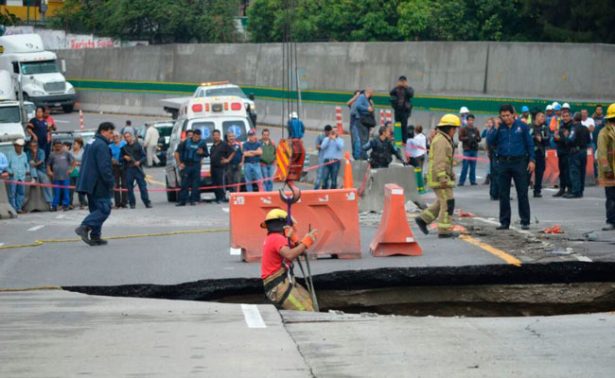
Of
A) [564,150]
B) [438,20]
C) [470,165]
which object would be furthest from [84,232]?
[438,20]

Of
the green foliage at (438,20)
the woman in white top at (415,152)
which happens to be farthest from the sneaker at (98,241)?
the green foliage at (438,20)

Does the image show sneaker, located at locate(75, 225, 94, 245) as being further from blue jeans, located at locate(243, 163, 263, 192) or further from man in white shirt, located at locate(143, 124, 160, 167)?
man in white shirt, located at locate(143, 124, 160, 167)

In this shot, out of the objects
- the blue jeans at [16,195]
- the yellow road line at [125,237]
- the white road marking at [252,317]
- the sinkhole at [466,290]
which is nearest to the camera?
the white road marking at [252,317]

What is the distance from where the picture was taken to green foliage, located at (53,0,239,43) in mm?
71188

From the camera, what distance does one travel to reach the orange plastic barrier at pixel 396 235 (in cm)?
1616

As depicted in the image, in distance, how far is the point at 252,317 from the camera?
11969 millimetres

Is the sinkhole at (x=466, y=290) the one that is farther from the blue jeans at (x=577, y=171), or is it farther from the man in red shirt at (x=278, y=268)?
the blue jeans at (x=577, y=171)

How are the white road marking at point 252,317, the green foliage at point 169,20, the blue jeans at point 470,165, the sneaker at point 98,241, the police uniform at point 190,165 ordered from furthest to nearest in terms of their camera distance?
the green foliage at point 169,20
the blue jeans at point 470,165
the police uniform at point 190,165
the sneaker at point 98,241
the white road marking at point 252,317

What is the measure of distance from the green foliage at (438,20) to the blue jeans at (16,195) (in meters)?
21.1

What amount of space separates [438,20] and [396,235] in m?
42.0

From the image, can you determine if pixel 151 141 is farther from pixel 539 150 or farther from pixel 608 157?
pixel 608 157

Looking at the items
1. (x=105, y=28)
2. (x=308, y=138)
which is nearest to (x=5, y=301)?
(x=308, y=138)

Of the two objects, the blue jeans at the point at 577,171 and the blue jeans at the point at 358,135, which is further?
the blue jeans at the point at 358,135

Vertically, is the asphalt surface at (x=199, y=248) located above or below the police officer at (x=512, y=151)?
below
